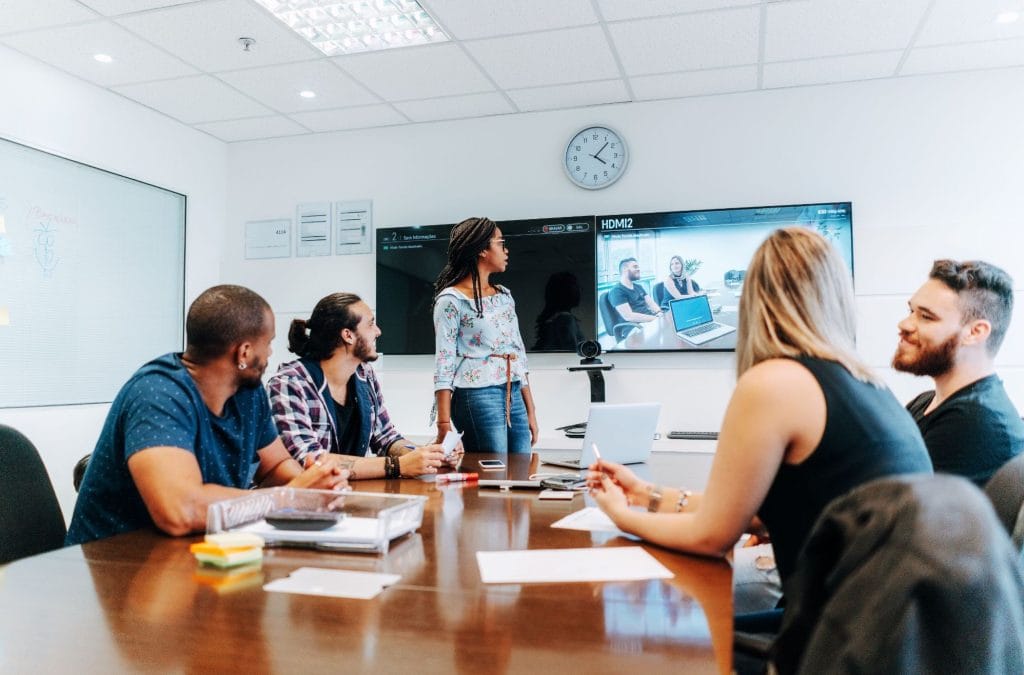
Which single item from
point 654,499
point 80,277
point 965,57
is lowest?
point 654,499

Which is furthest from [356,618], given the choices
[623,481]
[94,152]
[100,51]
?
[94,152]

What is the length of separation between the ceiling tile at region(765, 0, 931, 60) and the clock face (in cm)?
98

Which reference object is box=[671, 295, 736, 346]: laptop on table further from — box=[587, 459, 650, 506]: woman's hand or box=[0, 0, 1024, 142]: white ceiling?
box=[587, 459, 650, 506]: woman's hand

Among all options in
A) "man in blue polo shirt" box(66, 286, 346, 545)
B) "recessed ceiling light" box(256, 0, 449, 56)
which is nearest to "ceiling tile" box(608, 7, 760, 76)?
"recessed ceiling light" box(256, 0, 449, 56)

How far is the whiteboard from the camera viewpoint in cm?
366

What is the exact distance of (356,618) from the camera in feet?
3.01

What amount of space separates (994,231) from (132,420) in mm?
4107

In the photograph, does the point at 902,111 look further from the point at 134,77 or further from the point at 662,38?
the point at 134,77

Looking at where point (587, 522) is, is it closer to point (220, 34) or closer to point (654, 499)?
point (654, 499)

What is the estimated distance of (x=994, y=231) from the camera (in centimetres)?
380

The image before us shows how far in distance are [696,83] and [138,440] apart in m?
3.53

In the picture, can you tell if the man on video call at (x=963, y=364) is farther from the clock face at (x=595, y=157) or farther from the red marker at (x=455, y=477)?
the clock face at (x=595, y=157)

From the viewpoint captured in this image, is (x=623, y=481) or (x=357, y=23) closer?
(x=623, y=481)

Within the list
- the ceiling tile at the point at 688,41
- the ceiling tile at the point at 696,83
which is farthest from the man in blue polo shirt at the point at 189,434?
the ceiling tile at the point at 696,83
